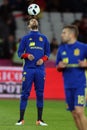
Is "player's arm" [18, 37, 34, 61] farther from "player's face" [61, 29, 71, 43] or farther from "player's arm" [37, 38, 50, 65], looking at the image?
"player's face" [61, 29, 71, 43]

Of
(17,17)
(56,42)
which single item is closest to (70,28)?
(56,42)

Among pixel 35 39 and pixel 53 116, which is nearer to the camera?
pixel 35 39

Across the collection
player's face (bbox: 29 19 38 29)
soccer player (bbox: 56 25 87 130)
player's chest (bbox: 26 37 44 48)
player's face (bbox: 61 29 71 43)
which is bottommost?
soccer player (bbox: 56 25 87 130)

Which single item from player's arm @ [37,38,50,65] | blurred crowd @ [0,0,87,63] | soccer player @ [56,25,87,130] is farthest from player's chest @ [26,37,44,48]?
blurred crowd @ [0,0,87,63]

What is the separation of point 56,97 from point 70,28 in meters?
9.85

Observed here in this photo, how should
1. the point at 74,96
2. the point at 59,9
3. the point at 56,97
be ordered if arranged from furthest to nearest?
the point at 59,9, the point at 56,97, the point at 74,96

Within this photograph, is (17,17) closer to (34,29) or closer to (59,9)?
(59,9)

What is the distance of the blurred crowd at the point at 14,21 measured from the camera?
24.3 meters

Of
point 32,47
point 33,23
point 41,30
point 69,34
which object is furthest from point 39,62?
point 41,30

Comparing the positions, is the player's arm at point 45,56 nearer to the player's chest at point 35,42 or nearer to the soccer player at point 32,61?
the soccer player at point 32,61

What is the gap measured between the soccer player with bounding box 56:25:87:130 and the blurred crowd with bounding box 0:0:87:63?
11.2m

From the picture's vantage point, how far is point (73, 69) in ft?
39.5

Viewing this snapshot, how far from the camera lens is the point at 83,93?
12.0m

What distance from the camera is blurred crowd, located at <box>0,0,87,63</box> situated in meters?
24.3
